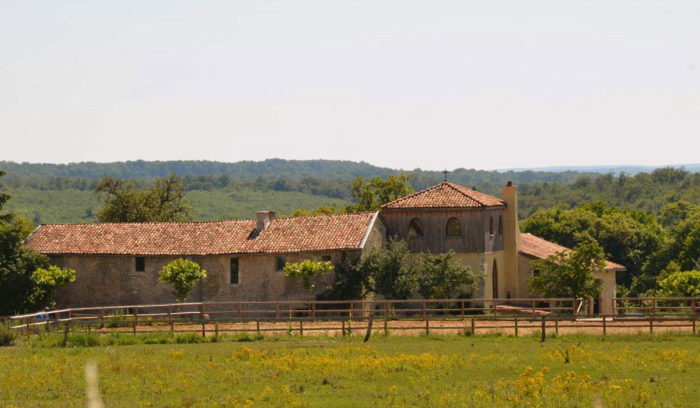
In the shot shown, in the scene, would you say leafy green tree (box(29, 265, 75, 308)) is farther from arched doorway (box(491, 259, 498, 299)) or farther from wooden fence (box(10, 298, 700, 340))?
arched doorway (box(491, 259, 498, 299))

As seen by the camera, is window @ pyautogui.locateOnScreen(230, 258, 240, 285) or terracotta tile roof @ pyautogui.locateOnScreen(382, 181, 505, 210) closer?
window @ pyautogui.locateOnScreen(230, 258, 240, 285)

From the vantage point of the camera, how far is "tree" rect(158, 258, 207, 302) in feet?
159

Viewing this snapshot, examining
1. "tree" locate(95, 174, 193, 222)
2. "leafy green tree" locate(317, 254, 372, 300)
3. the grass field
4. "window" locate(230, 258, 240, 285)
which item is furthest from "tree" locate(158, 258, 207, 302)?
"tree" locate(95, 174, 193, 222)

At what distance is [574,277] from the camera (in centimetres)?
4478

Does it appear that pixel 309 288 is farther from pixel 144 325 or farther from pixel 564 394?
pixel 564 394

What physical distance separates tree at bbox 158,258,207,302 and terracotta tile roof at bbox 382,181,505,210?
10.6 meters

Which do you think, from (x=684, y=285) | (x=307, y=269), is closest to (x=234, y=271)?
(x=307, y=269)

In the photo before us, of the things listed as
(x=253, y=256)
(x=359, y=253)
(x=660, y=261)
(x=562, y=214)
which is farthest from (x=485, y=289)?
(x=562, y=214)

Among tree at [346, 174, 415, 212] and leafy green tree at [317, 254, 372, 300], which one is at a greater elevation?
tree at [346, 174, 415, 212]

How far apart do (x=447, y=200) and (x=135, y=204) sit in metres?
33.9

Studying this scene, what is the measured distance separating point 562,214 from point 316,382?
240 feet

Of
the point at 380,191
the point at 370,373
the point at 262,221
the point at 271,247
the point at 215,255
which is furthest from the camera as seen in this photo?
the point at 380,191

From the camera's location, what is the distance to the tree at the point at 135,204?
77625mm

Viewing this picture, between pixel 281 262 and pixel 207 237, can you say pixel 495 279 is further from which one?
pixel 207 237
